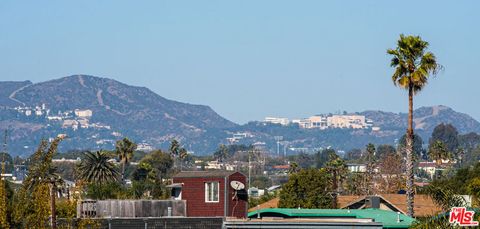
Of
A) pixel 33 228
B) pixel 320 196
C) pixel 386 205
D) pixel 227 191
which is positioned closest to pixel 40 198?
pixel 33 228

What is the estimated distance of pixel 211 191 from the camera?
72.2m

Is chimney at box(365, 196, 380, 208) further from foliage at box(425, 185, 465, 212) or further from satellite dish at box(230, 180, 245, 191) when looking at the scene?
foliage at box(425, 185, 465, 212)

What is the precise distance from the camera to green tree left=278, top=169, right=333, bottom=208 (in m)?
121

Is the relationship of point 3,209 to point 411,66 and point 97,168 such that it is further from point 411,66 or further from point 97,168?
point 97,168

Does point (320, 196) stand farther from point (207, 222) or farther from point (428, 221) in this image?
point (428, 221)

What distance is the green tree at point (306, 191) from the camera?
121 metres

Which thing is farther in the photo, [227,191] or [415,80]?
[415,80]

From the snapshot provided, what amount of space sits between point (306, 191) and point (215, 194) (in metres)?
53.5

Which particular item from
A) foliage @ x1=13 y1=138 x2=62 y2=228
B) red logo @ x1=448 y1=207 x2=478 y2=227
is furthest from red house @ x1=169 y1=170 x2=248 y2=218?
foliage @ x1=13 y1=138 x2=62 y2=228

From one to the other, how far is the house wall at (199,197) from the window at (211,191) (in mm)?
214

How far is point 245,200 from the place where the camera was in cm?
7212

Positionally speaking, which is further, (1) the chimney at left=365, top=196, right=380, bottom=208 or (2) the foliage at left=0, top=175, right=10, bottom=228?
(1) the chimney at left=365, top=196, right=380, bottom=208

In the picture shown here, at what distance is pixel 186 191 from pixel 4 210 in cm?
3314

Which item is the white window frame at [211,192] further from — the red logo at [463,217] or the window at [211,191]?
the red logo at [463,217]
